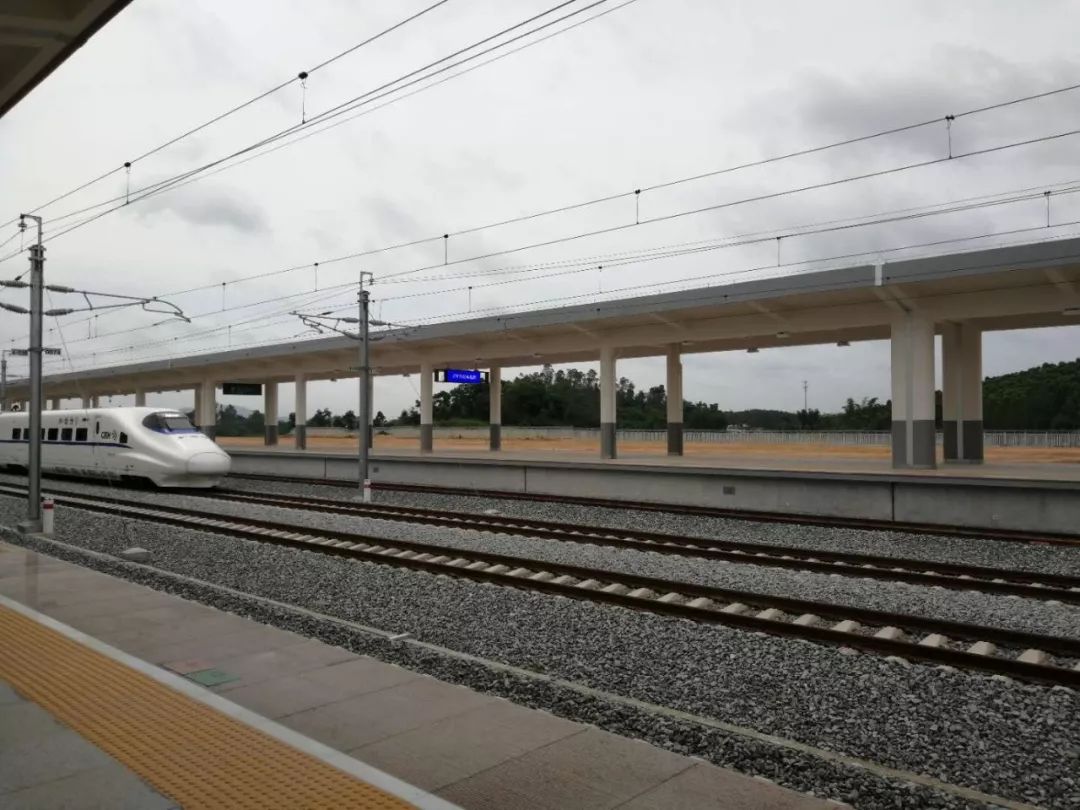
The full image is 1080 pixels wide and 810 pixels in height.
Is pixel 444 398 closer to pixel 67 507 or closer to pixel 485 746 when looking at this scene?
pixel 67 507

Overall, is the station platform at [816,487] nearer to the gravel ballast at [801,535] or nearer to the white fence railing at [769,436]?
the gravel ballast at [801,535]

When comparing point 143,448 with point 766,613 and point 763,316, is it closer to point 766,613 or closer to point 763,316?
point 763,316

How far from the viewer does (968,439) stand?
2411 centimetres

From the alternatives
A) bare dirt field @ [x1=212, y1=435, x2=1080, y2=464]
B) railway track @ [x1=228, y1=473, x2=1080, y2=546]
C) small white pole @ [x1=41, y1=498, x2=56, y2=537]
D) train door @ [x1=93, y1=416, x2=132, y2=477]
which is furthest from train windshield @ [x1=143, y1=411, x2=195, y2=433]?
bare dirt field @ [x1=212, y1=435, x2=1080, y2=464]

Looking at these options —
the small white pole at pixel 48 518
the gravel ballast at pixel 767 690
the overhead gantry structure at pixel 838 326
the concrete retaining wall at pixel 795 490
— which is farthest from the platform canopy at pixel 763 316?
the gravel ballast at pixel 767 690

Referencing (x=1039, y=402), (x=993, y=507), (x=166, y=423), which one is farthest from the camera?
(x=1039, y=402)

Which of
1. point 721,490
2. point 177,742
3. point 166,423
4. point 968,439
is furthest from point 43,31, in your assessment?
point 968,439

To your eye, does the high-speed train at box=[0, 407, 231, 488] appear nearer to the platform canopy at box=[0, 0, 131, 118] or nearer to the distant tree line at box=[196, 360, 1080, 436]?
the platform canopy at box=[0, 0, 131, 118]

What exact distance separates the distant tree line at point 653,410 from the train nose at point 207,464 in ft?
108

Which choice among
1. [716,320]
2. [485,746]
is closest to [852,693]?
[485,746]

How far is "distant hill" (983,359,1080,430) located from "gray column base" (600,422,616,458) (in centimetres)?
3258

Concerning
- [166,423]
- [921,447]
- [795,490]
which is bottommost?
[795,490]

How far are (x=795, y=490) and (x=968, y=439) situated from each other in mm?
10032

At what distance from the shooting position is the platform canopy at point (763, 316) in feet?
61.8
